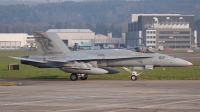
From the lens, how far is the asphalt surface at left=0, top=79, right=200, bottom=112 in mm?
18531

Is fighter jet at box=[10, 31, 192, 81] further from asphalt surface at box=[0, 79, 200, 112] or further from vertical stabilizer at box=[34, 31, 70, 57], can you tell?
asphalt surface at box=[0, 79, 200, 112]

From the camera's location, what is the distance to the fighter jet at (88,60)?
109ft

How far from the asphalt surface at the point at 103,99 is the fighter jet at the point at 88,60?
6.16 m

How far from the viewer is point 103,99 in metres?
21.5

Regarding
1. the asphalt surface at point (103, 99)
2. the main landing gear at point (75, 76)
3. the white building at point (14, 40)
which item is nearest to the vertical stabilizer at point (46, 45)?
the main landing gear at point (75, 76)

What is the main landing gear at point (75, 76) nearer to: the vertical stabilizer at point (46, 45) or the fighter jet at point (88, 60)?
the fighter jet at point (88, 60)

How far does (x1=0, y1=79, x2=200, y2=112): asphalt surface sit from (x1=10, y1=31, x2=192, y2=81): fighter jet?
20.2 feet

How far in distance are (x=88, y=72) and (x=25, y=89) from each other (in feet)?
23.6

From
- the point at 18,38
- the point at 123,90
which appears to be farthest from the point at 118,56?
the point at 18,38

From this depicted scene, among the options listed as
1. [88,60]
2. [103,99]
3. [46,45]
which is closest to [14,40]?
[46,45]

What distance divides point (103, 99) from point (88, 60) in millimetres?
12296

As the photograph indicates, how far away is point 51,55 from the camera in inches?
1363

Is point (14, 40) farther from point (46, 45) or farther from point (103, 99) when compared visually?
point (103, 99)

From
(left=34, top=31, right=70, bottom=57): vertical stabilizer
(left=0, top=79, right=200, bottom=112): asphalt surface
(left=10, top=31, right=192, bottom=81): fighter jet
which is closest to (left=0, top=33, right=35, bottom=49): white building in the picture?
(left=34, top=31, right=70, bottom=57): vertical stabilizer
